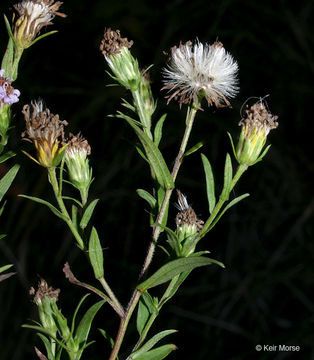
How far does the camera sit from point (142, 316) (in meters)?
1.47

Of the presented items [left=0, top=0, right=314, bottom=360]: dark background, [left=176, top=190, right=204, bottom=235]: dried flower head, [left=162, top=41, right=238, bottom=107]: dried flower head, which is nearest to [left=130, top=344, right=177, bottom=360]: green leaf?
[left=176, top=190, right=204, bottom=235]: dried flower head

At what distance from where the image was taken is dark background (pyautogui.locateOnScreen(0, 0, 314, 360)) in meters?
3.44

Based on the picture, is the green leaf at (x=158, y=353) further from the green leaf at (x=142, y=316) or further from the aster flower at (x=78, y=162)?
the aster flower at (x=78, y=162)

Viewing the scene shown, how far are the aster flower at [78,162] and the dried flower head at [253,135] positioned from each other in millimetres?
428

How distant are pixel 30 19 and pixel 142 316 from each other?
92 centimetres

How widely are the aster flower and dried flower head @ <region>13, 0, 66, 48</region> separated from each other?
321 mm

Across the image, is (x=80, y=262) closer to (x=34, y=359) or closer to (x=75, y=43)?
(x=34, y=359)

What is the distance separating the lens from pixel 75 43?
170 inches

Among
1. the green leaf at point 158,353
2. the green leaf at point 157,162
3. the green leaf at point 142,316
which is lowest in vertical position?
the green leaf at point 158,353

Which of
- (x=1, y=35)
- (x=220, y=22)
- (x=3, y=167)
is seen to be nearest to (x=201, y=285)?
(x=3, y=167)

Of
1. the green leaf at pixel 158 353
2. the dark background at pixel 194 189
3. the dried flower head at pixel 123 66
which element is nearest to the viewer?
the green leaf at pixel 158 353

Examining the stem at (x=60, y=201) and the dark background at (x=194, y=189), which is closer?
the stem at (x=60, y=201)

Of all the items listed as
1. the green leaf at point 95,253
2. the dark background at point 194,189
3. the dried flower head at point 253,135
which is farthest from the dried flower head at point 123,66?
the dark background at point 194,189

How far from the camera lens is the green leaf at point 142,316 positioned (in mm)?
1458
